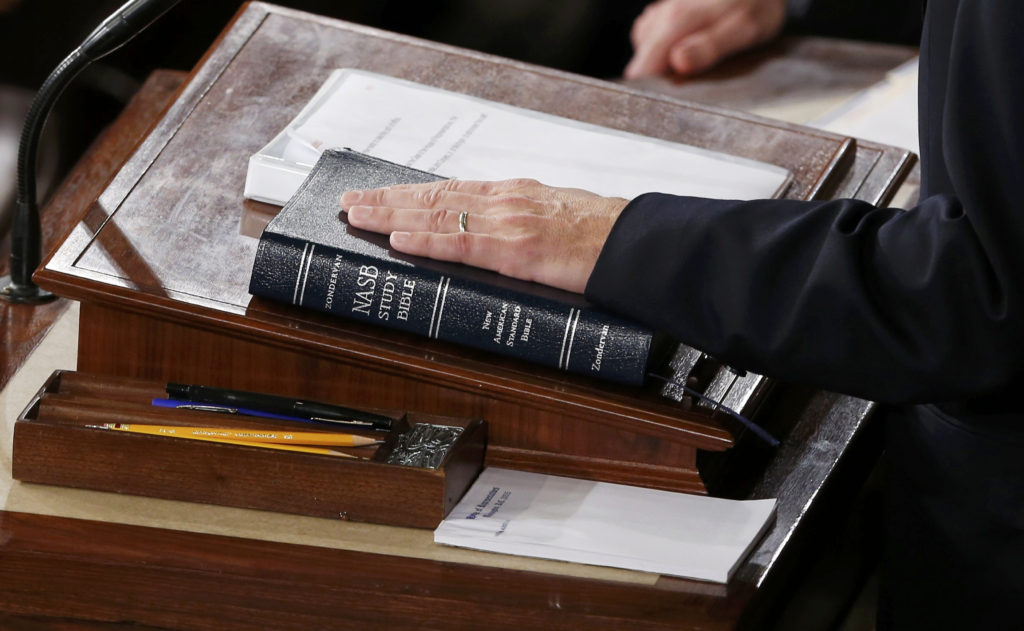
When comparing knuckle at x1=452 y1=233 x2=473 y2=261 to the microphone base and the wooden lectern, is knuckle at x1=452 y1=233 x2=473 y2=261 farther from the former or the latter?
→ the microphone base

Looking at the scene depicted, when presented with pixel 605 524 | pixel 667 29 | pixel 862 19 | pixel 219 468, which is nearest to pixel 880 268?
A: pixel 605 524

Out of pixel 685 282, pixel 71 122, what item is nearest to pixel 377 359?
pixel 685 282

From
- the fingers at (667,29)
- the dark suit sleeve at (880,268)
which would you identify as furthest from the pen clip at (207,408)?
the fingers at (667,29)

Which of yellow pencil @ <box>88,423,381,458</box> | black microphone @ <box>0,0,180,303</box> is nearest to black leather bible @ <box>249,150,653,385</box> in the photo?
yellow pencil @ <box>88,423,381,458</box>

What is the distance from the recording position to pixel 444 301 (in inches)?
41.7

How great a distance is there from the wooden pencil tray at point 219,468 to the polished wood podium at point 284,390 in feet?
0.14

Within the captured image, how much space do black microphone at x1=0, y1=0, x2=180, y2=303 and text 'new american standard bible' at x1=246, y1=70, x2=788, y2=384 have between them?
0.17 m

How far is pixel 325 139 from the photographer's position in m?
1.30

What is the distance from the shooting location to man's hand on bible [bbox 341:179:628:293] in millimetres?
1087

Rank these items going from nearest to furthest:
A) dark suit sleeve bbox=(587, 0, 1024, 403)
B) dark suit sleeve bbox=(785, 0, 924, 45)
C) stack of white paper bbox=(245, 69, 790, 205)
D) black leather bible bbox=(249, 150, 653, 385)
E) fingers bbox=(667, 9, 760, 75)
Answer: dark suit sleeve bbox=(587, 0, 1024, 403), black leather bible bbox=(249, 150, 653, 385), stack of white paper bbox=(245, 69, 790, 205), fingers bbox=(667, 9, 760, 75), dark suit sleeve bbox=(785, 0, 924, 45)

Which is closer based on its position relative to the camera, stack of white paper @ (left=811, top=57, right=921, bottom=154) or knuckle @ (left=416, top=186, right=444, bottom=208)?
knuckle @ (left=416, top=186, right=444, bottom=208)

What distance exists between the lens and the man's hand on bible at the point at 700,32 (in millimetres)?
2168

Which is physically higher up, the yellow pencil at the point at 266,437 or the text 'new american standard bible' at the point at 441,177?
the text 'new american standard bible' at the point at 441,177

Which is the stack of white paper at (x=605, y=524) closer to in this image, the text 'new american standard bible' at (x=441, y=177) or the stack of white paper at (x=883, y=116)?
the text 'new american standard bible' at (x=441, y=177)
